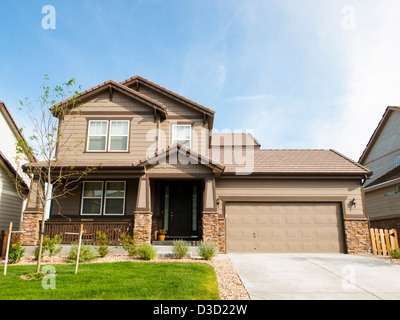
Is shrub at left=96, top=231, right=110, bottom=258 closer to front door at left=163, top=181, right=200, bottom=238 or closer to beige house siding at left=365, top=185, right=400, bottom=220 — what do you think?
front door at left=163, top=181, right=200, bottom=238

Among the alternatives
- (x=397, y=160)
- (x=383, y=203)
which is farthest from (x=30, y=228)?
(x=397, y=160)

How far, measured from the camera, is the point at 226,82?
14.2 metres

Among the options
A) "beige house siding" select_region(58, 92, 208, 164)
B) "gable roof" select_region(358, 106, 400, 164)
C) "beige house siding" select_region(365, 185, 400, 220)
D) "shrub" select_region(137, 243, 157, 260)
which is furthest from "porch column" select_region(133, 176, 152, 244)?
"gable roof" select_region(358, 106, 400, 164)

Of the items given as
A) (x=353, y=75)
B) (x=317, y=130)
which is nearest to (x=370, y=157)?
(x=317, y=130)

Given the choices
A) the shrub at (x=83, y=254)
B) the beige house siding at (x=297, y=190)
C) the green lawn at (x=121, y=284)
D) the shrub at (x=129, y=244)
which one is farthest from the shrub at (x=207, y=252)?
the shrub at (x=83, y=254)

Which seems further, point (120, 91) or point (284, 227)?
point (120, 91)

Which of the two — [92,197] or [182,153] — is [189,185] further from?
[92,197]

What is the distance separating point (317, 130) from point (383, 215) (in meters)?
6.39

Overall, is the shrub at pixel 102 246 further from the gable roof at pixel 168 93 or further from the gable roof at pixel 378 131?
the gable roof at pixel 378 131

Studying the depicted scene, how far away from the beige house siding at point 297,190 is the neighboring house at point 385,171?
3.56 meters

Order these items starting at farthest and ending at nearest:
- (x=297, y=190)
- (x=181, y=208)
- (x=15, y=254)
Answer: (x=181, y=208) → (x=297, y=190) → (x=15, y=254)

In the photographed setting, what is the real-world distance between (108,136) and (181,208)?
15.7 feet

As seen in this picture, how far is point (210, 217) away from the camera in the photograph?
12.0 metres
